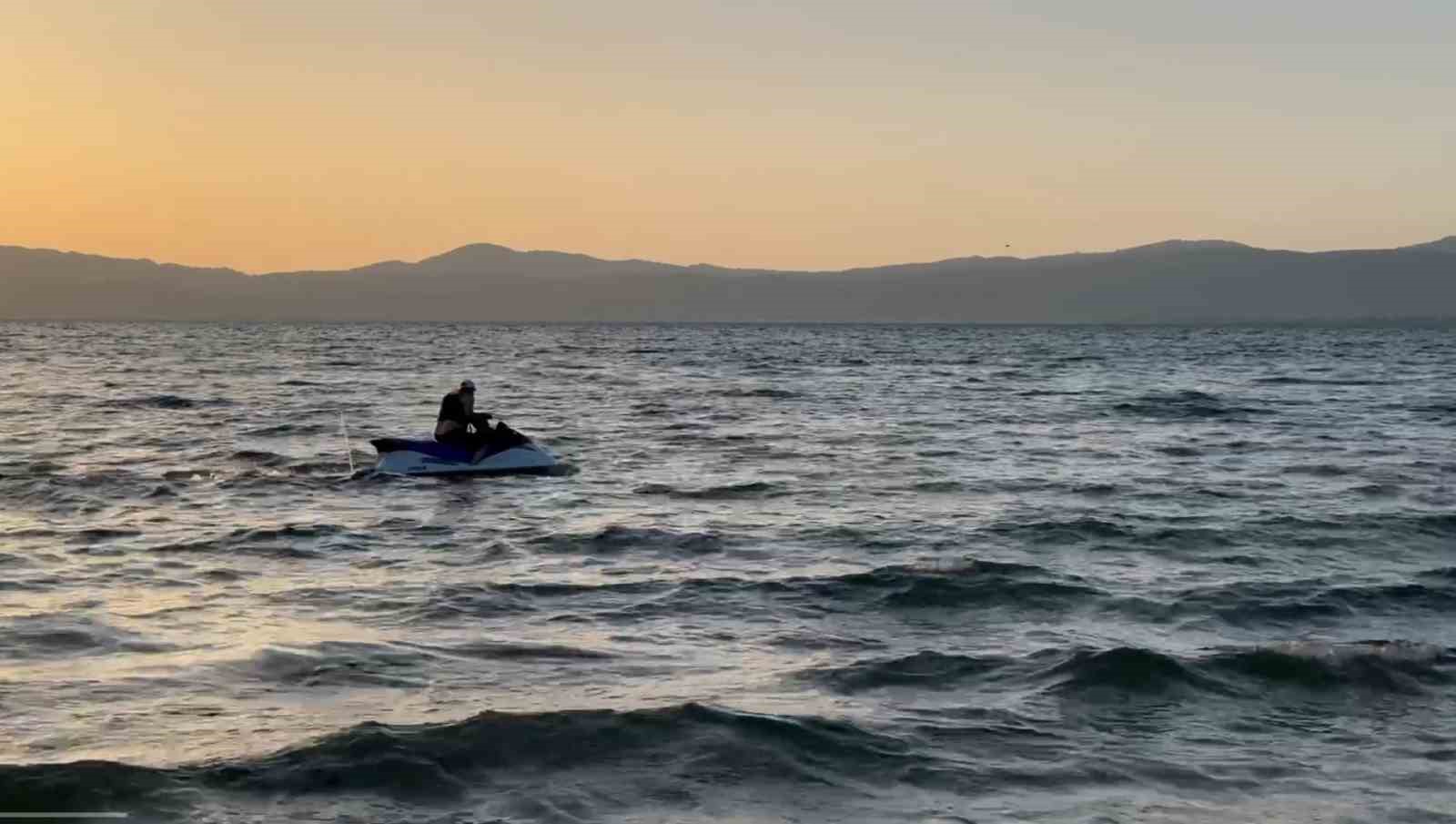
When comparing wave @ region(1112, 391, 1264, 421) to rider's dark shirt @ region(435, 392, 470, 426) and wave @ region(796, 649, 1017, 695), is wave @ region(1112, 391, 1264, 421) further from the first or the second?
wave @ region(796, 649, 1017, 695)

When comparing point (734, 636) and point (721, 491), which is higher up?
point (734, 636)

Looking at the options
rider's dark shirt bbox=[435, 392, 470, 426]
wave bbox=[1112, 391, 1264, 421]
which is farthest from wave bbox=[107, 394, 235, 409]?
wave bbox=[1112, 391, 1264, 421]

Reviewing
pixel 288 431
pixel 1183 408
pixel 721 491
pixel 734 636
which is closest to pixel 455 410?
pixel 721 491

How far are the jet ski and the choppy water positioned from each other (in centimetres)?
43

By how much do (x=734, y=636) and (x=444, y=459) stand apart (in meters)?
12.6

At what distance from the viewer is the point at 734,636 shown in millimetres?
11820

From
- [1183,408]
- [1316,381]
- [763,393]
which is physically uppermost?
[1183,408]

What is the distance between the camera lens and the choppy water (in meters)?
8.12

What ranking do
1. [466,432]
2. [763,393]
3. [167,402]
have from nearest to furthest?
[466,432]
[167,402]
[763,393]

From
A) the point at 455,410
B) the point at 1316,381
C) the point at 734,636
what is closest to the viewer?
the point at 734,636

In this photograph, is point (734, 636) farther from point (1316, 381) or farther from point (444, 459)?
point (1316, 381)

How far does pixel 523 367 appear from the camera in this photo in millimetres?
77125

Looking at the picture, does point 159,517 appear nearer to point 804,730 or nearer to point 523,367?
point 804,730

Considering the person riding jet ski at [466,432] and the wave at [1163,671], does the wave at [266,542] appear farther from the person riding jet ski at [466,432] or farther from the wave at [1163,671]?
the wave at [1163,671]
